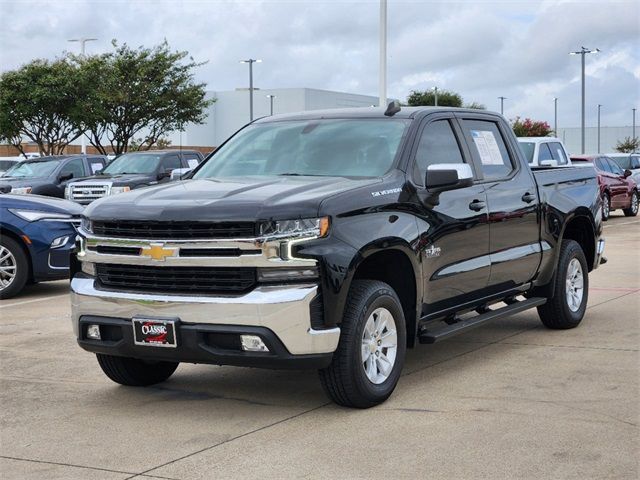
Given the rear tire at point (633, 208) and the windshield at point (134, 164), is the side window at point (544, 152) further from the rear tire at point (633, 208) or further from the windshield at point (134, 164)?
the rear tire at point (633, 208)

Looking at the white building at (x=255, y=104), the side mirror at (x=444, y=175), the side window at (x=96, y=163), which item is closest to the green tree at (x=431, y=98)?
the white building at (x=255, y=104)

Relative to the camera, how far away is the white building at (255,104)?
92.8 m

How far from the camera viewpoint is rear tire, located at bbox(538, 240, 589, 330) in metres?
8.83

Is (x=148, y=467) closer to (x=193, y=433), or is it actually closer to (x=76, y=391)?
(x=193, y=433)

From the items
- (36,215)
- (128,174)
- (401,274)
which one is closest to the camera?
(401,274)

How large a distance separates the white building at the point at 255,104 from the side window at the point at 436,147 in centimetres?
8462

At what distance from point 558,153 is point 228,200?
16.1 m

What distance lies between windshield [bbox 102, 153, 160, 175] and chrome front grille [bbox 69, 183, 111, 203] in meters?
1.04

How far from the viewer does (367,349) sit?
6195 mm

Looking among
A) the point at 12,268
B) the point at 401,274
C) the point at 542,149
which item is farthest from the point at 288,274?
the point at 542,149

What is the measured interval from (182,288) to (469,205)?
7.78 ft

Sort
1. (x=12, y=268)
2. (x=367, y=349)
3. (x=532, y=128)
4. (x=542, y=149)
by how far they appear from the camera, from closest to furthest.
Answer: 1. (x=367, y=349)
2. (x=12, y=268)
3. (x=542, y=149)
4. (x=532, y=128)

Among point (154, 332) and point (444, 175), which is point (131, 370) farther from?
point (444, 175)

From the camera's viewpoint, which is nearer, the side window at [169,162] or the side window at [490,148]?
the side window at [490,148]
